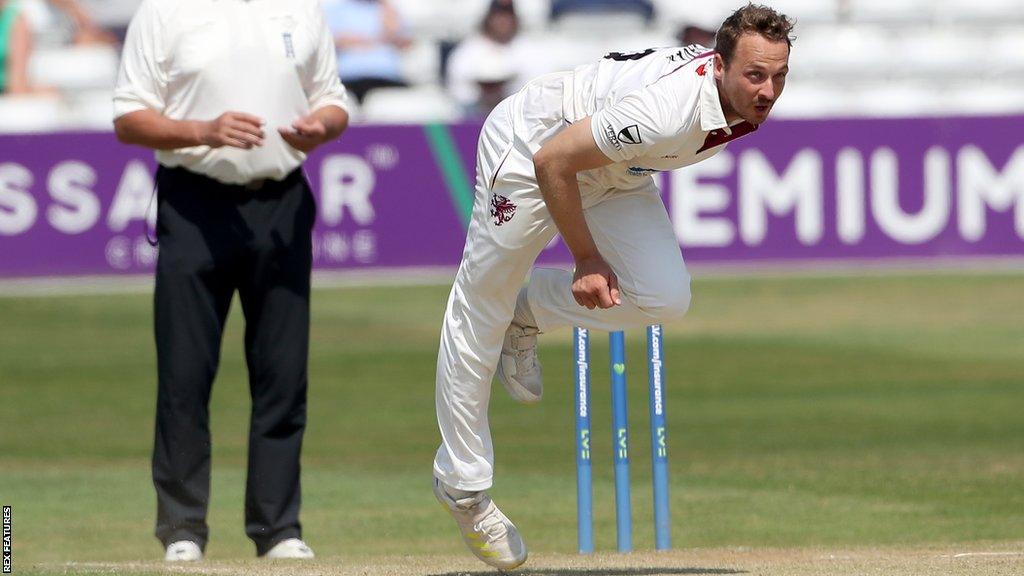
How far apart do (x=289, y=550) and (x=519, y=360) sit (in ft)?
3.97

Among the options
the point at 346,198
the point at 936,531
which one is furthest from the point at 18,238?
the point at 936,531

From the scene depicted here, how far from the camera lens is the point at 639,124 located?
15.2 ft

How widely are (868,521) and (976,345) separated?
16.8 ft

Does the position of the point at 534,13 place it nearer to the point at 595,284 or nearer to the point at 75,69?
the point at 75,69

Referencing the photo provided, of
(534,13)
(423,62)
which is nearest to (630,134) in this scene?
(423,62)

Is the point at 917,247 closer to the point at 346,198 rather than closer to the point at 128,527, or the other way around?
the point at 346,198

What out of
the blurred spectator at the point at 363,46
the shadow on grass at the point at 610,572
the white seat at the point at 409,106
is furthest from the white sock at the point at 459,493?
the blurred spectator at the point at 363,46

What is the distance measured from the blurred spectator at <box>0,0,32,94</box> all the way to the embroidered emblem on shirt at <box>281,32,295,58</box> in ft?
29.4

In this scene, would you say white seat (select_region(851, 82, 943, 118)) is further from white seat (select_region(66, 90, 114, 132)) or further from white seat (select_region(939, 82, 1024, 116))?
white seat (select_region(66, 90, 114, 132))

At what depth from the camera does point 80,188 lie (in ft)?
42.6

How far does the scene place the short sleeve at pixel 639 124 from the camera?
4.64 metres

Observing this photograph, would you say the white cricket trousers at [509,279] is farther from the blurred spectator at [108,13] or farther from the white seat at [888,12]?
the white seat at [888,12]

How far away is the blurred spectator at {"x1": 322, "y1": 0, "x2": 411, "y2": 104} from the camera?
14875 millimetres

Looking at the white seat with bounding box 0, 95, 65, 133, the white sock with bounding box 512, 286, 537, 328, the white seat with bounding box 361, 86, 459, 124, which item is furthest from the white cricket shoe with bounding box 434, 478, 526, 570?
the white seat with bounding box 0, 95, 65, 133
